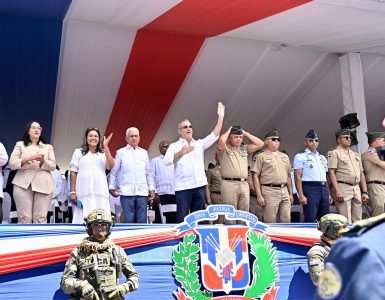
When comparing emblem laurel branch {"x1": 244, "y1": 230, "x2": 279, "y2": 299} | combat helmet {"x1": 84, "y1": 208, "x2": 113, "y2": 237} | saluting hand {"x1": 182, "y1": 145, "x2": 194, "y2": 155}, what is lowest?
emblem laurel branch {"x1": 244, "y1": 230, "x2": 279, "y2": 299}

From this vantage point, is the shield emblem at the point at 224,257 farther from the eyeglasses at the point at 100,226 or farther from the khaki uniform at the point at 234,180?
the eyeglasses at the point at 100,226

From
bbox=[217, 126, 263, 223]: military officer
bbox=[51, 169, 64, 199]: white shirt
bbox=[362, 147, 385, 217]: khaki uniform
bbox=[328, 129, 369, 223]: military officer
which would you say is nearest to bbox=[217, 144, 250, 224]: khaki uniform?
bbox=[217, 126, 263, 223]: military officer

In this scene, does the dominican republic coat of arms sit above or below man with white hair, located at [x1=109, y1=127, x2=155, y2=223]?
below

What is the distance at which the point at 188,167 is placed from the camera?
16.1 ft

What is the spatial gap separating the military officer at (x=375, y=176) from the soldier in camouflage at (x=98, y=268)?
3.20 m

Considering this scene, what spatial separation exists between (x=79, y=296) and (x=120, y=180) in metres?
1.51

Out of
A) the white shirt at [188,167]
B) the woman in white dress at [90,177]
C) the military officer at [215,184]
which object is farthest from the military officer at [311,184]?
the woman in white dress at [90,177]

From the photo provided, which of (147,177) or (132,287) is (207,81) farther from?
(132,287)

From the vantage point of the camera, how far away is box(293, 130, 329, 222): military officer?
5.54 m

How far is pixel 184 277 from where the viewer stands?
4.34 meters

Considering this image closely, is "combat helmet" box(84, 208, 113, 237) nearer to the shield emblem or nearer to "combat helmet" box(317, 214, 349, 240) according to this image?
the shield emblem

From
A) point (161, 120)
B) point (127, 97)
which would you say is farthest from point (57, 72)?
point (161, 120)

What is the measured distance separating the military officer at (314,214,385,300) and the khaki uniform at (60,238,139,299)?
9.45ft

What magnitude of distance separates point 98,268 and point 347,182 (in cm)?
313
